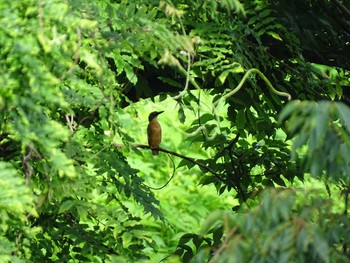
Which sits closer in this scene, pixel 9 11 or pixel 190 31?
pixel 9 11

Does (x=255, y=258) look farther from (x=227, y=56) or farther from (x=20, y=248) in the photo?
(x=227, y=56)

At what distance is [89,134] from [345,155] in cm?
166

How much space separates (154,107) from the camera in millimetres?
3467

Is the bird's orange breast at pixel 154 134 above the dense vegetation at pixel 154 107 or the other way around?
the other way around

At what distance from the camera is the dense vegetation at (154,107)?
1881 millimetres

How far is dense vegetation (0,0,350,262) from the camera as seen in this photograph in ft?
6.17

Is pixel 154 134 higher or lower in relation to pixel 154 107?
lower

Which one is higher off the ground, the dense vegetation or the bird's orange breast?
the dense vegetation

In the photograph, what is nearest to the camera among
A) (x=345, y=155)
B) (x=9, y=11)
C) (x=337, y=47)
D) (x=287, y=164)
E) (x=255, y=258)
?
(x=255, y=258)

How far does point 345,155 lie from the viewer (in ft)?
6.15

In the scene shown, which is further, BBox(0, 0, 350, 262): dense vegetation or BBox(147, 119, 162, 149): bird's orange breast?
BBox(147, 119, 162, 149): bird's orange breast

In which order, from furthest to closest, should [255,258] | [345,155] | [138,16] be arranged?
[138,16] → [345,155] → [255,258]

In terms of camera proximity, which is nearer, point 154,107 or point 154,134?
point 154,107

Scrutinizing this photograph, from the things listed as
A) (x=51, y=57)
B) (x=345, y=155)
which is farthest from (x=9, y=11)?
(x=345, y=155)
